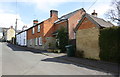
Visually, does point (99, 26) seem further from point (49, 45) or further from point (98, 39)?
point (49, 45)

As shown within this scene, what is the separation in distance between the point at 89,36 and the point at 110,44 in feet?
10.1

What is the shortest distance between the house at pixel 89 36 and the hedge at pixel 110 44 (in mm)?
792

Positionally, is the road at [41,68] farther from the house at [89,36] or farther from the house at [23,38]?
the house at [23,38]

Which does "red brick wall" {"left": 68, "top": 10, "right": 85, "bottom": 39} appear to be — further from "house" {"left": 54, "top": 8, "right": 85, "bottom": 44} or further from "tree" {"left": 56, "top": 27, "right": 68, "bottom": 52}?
"tree" {"left": 56, "top": 27, "right": 68, "bottom": 52}

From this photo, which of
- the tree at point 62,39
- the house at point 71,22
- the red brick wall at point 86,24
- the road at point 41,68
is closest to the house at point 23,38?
the house at point 71,22

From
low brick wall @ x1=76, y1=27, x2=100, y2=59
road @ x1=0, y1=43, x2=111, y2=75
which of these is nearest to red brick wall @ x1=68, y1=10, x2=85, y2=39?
low brick wall @ x1=76, y1=27, x2=100, y2=59

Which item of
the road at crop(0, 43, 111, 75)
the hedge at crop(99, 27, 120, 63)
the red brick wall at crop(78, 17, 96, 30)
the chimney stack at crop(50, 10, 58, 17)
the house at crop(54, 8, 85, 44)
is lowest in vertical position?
the road at crop(0, 43, 111, 75)

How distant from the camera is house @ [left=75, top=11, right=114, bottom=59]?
1410cm

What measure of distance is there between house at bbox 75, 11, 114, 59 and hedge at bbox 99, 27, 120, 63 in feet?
2.60

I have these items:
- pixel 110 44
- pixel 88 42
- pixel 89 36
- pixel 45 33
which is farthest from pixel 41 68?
pixel 45 33

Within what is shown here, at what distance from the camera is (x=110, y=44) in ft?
40.1

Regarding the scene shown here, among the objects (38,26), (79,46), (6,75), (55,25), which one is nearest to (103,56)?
(79,46)

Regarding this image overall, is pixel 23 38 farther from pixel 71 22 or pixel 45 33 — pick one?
pixel 71 22

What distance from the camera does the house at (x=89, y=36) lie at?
1410 cm
